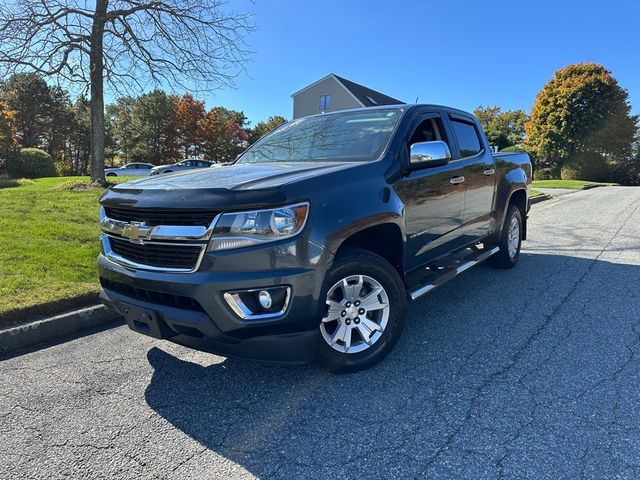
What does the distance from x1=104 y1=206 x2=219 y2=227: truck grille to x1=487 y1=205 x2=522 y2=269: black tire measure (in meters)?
4.10

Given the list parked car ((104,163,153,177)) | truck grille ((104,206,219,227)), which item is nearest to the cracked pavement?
truck grille ((104,206,219,227))

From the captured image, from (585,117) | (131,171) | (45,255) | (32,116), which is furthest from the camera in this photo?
(32,116)

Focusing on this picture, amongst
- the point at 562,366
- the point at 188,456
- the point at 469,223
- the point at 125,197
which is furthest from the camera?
the point at 469,223

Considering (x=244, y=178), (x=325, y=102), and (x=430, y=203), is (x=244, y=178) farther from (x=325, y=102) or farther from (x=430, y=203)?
(x=325, y=102)

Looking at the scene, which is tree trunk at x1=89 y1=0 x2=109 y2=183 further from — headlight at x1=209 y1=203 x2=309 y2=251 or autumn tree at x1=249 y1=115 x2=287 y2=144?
autumn tree at x1=249 y1=115 x2=287 y2=144

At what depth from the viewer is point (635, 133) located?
117 feet

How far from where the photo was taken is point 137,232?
9.06 feet

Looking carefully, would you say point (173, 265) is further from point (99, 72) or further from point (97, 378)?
point (99, 72)

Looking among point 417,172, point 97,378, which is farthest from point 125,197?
point 417,172

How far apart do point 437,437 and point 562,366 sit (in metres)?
1.36

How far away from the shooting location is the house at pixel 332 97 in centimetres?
3719

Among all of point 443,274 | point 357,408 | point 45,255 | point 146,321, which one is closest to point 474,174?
point 443,274

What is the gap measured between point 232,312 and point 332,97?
38.2 m

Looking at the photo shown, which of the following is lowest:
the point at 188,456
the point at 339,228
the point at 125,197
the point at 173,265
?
the point at 188,456
